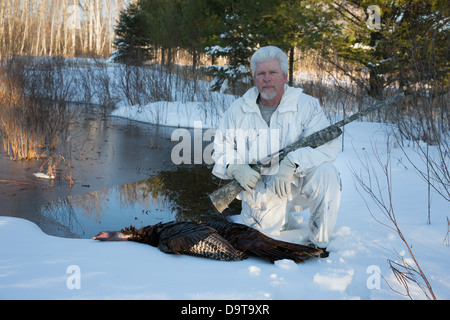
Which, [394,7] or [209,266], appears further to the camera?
[394,7]

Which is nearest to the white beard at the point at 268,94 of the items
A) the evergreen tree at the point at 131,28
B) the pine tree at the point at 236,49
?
the pine tree at the point at 236,49

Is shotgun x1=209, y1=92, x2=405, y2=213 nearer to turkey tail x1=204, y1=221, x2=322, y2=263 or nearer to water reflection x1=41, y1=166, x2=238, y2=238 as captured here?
turkey tail x1=204, y1=221, x2=322, y2=263

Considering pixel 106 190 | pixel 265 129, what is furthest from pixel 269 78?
pixel 106 190

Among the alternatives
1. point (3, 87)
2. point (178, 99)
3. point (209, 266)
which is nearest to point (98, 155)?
point (3, 87)

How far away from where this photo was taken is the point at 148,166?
5645 mm

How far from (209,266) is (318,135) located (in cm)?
117

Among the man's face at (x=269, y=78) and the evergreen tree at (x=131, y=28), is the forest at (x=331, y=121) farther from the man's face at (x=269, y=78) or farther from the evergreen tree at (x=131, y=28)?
the evergreen tree at (x=131, y=28)

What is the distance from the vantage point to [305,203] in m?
3.03

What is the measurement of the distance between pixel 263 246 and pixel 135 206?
1.85 m

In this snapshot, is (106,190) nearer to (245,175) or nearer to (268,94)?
(245,175)

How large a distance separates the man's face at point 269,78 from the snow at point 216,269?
1.08 meters

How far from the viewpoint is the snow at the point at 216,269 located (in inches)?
73.1

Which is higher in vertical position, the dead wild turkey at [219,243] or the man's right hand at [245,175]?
the man's right hand at [245,175]
